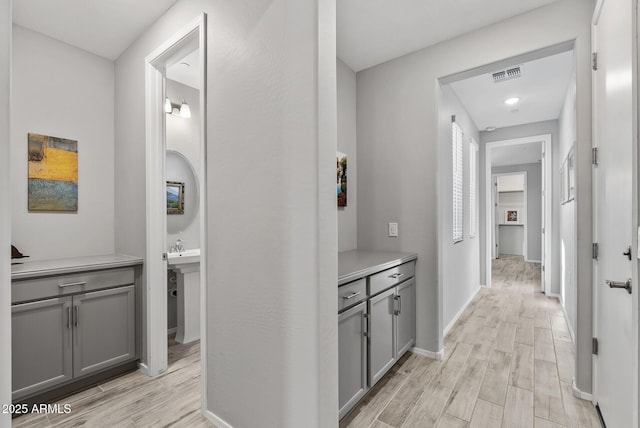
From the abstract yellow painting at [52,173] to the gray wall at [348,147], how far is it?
2285mm

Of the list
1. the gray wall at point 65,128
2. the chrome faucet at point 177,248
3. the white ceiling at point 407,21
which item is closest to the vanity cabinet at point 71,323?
the gray wall at point 65,128

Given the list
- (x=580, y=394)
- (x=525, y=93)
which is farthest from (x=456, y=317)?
(x=525, y=93)

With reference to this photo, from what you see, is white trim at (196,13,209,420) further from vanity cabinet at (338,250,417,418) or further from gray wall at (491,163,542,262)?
gray wall at (491,163,542,262)

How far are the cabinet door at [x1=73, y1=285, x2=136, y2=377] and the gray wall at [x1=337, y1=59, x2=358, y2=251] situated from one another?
181 centimetres

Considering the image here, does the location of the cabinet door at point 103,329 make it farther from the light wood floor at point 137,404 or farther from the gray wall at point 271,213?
the gray wall at point 271,213

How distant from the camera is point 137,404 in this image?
1964mm

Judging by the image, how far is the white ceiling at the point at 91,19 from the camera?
2.06m

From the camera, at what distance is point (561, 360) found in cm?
254

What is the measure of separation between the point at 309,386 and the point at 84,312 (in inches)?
72.1

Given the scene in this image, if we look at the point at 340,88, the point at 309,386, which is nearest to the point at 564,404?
the point at 309,386

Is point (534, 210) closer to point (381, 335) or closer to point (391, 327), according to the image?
point (391, 327)

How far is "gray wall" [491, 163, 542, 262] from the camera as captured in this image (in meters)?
7.75

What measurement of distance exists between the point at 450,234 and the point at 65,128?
371 cm

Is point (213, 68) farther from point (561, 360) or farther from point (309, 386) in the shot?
point (561, 360)
